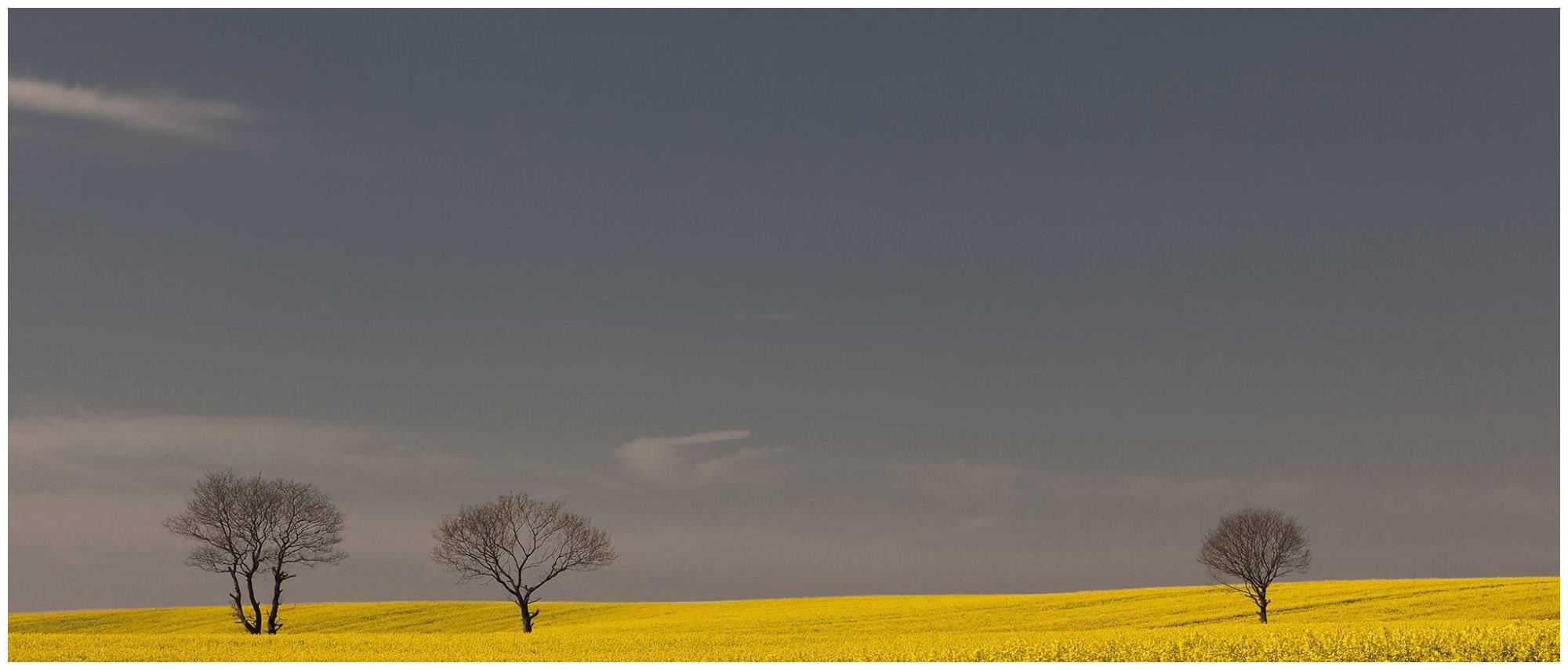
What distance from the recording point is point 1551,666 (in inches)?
1095

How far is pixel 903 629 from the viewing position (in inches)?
2295

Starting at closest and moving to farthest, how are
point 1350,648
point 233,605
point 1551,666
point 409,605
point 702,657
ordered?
point 1551,666
point 1350,648
point 702,657
point 233,605
point 409,605

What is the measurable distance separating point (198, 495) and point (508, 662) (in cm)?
3090

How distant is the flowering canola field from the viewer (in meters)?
31.2

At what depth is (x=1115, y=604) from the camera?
6712cm

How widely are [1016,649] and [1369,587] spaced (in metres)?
47.2

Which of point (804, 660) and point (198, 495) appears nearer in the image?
point (804, 660)

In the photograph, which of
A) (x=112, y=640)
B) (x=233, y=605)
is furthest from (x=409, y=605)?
(x=112, y=640)

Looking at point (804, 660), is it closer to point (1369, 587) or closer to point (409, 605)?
point (1369, 587)

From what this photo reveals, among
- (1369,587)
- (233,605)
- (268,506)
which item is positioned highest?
(268,506)

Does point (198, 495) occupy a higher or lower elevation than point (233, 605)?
higher

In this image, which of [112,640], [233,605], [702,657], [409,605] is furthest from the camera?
[409,605]

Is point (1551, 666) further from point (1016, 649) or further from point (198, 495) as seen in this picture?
point (198, 495)

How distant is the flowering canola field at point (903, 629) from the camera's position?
31.2 meters
